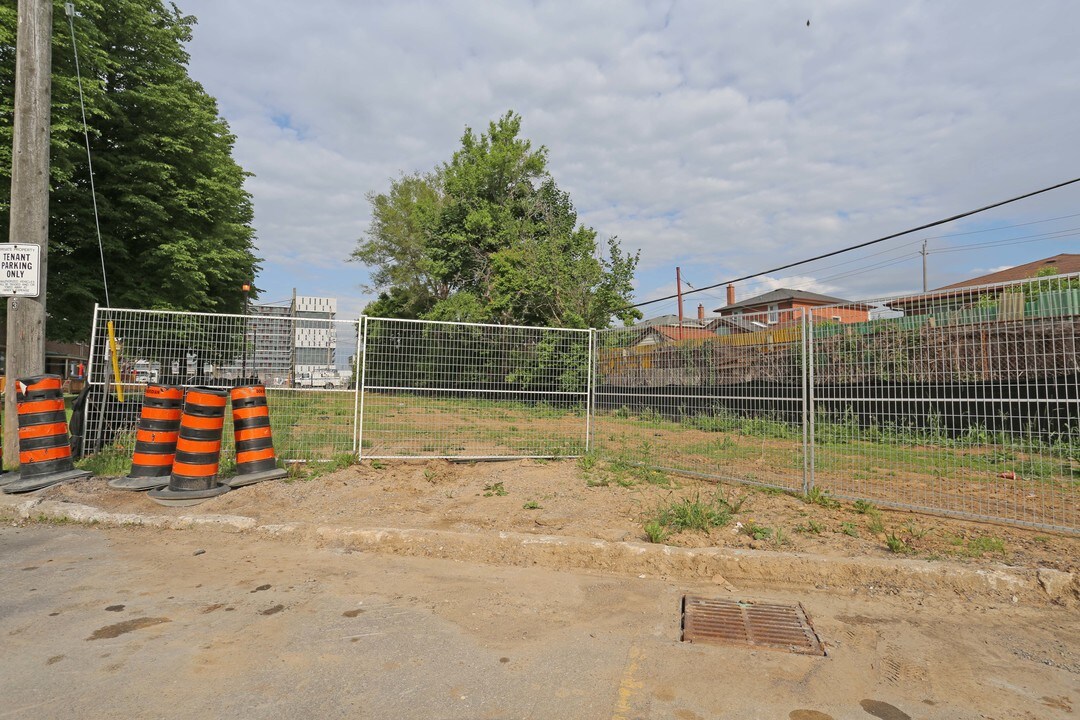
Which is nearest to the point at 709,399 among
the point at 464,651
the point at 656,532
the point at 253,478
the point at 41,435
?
the point at 656,532

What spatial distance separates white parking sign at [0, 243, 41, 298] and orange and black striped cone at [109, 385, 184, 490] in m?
2.50

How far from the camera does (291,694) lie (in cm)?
294

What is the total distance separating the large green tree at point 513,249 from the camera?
22.1 metres

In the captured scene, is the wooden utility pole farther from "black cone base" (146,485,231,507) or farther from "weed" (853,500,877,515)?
"weed" (853,500,877,515)

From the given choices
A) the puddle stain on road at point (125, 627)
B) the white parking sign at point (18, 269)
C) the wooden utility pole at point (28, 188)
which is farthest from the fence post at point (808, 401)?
the white parking sign at point (18, 269)

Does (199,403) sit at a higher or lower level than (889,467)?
higher

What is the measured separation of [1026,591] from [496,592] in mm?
3829

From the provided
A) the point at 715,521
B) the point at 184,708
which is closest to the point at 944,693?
the point at 715,521

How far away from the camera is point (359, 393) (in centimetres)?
844

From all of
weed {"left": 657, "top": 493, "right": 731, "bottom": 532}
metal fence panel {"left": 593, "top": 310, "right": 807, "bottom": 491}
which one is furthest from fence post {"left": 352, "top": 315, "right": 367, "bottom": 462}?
weed {"left": 657, "top": 493, "right": 731, "bottom": 532}

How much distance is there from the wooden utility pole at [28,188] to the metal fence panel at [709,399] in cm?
775

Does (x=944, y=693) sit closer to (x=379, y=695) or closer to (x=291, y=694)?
(x=379, y=695)

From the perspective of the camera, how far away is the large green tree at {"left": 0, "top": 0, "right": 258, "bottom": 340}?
15531mm

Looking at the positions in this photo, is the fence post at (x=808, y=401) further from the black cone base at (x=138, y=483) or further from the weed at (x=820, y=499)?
the black cone base at (x=138, y=483)
